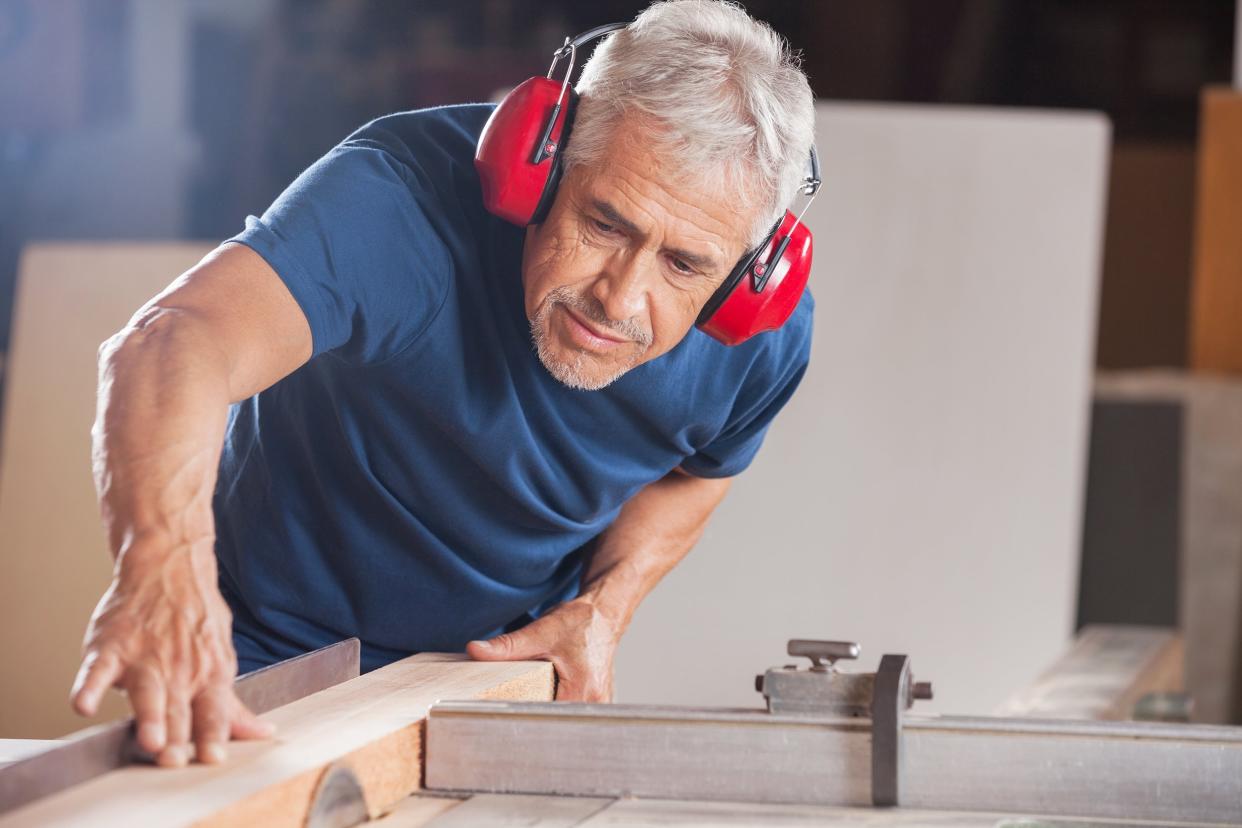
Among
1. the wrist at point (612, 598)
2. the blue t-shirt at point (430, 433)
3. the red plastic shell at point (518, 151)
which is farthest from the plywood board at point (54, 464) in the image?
the red plastic shell at point (518, 151)

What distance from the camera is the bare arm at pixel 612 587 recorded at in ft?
5.61

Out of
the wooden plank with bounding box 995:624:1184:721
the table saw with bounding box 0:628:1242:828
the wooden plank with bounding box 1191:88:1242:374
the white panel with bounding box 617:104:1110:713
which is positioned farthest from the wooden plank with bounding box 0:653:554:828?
the wooden plank with bounding box 1191:88:1242:374

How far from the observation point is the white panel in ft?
12.5

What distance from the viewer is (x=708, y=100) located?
1526 millimetres

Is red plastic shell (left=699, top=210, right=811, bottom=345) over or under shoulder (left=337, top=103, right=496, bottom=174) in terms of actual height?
under

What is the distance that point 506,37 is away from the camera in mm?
6238

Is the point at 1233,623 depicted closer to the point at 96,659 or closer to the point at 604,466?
the point at 604,466

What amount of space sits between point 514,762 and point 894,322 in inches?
110

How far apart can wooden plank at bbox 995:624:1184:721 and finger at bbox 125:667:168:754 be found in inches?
58.5

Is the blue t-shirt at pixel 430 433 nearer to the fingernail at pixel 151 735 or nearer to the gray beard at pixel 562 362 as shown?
the gray beard at pixel 562 362

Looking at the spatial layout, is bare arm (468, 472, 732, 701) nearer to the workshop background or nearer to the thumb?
the thumb

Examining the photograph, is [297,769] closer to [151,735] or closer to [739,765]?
[151,735]

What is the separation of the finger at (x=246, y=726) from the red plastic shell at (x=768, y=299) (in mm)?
755

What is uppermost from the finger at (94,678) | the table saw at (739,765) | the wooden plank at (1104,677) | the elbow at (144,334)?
the elbow at (144,334)
